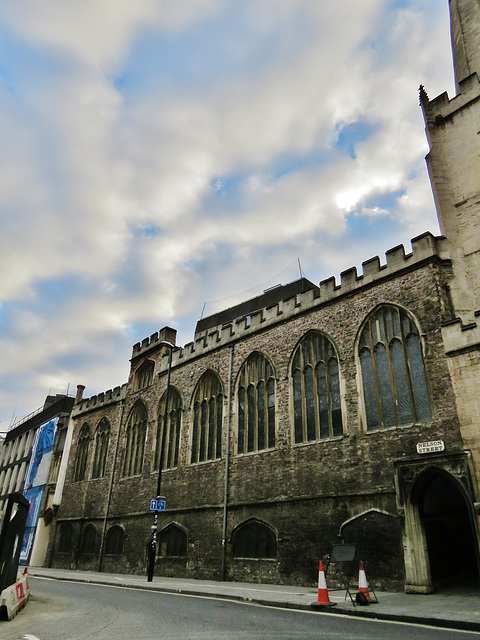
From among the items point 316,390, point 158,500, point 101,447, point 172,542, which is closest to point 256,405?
point 316,390

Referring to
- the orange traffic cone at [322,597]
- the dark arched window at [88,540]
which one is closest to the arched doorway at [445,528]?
the orange traffic cone at [322,597]

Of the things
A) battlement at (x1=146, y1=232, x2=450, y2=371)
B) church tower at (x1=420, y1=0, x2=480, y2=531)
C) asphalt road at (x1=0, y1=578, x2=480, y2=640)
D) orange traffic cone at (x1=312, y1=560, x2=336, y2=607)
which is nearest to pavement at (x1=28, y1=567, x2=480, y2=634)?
orange traffic cone at (x1=312, y1=560, x2=336, y2=607)

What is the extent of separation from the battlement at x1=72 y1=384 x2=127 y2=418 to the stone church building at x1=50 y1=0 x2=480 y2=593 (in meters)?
5.07

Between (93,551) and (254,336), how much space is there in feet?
52.0

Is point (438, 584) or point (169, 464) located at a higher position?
point (169, 464)

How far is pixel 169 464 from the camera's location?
22547 mm

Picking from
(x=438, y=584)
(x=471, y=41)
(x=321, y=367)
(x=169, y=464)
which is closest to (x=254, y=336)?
(x=321, y=367)

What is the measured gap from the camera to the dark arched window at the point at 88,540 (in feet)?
84.1

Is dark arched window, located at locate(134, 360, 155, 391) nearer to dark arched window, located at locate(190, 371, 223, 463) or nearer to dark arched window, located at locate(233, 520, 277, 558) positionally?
dark arched window, located at locate(190, 371, 223, 463)

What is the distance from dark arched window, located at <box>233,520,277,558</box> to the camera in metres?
16.4

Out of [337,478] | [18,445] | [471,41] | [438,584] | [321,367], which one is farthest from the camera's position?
[18,445]

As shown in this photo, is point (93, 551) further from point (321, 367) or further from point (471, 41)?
point (471, 41)

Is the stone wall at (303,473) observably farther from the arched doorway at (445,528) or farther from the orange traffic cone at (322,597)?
the orange traffic cone at (322,597)

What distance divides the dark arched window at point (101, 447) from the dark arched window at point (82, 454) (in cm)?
128
